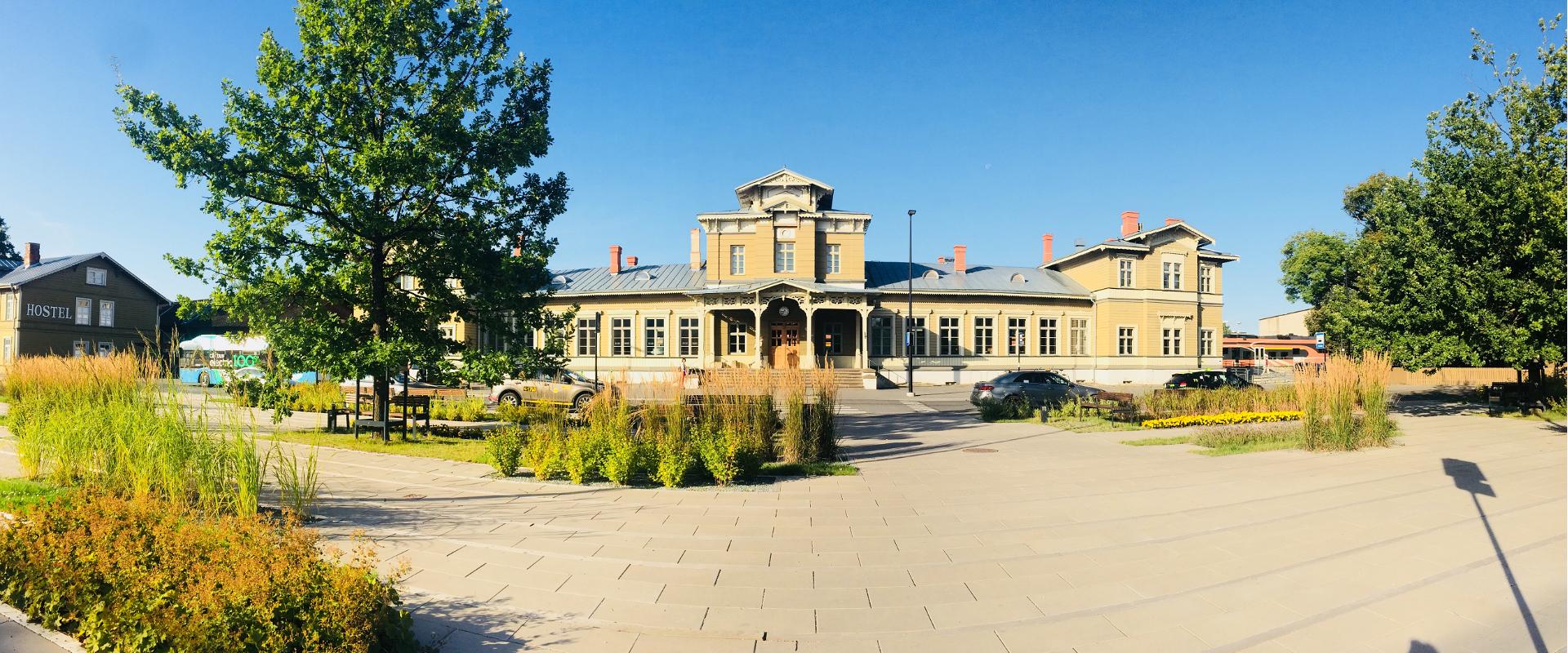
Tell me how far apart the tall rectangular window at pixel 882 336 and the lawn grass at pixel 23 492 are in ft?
108

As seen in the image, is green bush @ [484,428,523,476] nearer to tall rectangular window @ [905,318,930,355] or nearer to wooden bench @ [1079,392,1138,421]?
wooden bench @ [1079,392,1138,421]

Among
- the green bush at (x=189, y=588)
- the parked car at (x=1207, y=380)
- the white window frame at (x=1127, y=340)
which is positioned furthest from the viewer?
the white window frame at (x=1127, y=340)

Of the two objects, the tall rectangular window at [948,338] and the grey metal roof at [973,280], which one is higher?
the grey metal roof at [973,280]

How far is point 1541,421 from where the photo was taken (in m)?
16.9

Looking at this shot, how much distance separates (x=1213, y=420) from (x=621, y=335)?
2939cm

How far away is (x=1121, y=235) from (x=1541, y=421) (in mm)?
26666

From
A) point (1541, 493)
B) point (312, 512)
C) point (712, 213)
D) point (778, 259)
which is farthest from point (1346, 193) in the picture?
point (312, 512)

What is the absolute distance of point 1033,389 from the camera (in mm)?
23266

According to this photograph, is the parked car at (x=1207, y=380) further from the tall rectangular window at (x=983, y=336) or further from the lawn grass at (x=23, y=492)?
the lawn grass at (x=23, y=492)

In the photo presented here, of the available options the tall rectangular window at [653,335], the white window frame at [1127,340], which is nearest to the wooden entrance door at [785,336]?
the tall rectangular window at [653,335]

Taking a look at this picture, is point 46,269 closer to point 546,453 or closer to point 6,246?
point 6,246

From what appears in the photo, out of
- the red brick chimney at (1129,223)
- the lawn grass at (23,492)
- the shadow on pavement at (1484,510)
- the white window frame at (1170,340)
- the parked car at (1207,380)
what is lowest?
the shadow on pavement at (1484,510)

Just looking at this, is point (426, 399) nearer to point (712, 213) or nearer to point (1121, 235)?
point (712, 213)

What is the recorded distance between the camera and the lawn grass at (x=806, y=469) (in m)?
9.98
